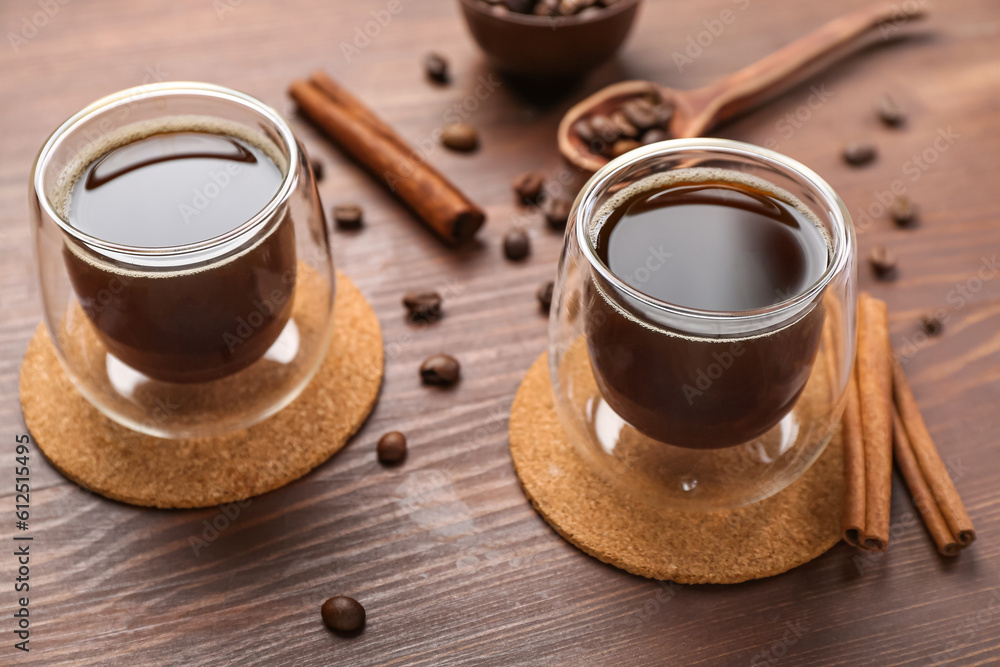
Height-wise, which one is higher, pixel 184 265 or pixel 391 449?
pixel 184 265

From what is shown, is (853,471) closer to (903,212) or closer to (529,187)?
(903,212)

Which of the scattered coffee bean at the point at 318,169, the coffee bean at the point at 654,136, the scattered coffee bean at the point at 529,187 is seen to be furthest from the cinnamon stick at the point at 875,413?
the scattered coffee bean at the point at 318,169

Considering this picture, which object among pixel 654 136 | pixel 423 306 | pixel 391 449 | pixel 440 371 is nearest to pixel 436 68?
pixel 654 136

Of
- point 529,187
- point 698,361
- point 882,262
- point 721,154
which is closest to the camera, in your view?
point 698,361

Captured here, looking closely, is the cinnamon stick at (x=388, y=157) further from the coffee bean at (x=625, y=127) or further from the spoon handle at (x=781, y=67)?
the spoon handle at (x=781, y=67)

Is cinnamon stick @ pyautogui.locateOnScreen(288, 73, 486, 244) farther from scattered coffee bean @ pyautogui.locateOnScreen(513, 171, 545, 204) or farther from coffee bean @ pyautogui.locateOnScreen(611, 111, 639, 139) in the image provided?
coffee bean @ pyautogui.locateOnScreen(611, 111, 639, 139)

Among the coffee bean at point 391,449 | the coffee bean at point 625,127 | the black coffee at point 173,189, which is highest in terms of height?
the black coffee at point 173,189
